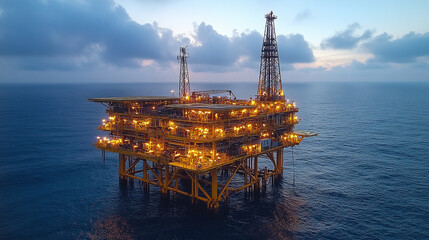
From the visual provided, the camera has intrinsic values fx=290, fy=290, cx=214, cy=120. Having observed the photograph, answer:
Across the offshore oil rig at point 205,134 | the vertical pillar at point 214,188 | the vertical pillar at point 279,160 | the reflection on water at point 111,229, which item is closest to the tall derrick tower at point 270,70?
the offshore oil rig at point 205,134

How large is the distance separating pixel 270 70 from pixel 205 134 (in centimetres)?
2238

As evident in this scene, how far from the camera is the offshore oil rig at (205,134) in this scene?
126ft

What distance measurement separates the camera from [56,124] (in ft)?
350

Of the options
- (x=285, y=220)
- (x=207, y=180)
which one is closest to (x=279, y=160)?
(x=207, y=180)

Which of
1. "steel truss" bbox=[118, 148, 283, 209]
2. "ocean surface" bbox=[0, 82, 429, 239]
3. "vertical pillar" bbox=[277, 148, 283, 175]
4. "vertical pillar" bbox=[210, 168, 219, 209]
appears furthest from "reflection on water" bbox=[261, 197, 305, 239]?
"vertical pillar" bbox=[277, 148, 283, 175]

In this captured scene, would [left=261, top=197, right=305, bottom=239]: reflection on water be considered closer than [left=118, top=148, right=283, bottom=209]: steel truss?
Yes

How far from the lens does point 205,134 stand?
37844mm

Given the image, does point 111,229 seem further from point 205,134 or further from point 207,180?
point 207,180

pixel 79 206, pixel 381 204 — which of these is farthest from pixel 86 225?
pixel 381 204

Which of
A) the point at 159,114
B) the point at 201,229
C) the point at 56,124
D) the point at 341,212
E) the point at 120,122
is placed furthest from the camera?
the point at 56,124

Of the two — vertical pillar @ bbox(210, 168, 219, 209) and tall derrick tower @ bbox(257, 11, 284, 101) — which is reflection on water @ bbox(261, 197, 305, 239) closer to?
vertical pillar @ bbox(210, 168, 219, 209)

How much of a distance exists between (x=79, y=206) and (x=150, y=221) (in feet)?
39.9

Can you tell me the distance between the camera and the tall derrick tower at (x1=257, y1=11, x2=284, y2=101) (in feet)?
171

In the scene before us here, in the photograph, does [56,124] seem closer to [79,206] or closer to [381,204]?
[79,206]
